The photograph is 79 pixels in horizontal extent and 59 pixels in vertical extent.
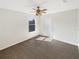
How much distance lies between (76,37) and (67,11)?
1.57 metres

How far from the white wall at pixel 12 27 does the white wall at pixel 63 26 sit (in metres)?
1.92

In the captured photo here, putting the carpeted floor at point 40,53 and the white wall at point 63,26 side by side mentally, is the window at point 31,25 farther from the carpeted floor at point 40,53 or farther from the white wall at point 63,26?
the carpeted floor at point 40,53

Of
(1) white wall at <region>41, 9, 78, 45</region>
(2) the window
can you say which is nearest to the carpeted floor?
(1) white wall at <region>41, 9, 78, 45</region>

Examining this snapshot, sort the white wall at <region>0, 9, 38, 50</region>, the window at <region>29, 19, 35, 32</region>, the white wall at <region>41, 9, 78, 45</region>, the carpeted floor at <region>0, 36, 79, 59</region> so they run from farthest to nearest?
the window at <region>29, 19, 35, 32</region>, the white wall at <region>41, 9, 78, 45</region>, the white wall at <region>0, 9, 38, 50</region>, the carpeted floor at <region>0, 36, 79, 59</region>

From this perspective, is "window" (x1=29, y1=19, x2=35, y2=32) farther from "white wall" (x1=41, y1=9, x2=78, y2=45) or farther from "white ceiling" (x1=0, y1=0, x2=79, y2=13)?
"white ceiling" (x1=0, y1=0, x2=79, y2=13)

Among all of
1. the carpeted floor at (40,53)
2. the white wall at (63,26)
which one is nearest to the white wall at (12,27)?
the carpeted floor at (40,53)

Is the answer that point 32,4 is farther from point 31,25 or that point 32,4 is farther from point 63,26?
point 31,25

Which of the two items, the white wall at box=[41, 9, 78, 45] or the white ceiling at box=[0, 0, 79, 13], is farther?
the white wall at box=[41, 9, 78, 45]

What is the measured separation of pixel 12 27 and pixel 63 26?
3.07m

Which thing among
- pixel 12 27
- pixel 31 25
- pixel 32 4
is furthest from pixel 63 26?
pixel 12 27

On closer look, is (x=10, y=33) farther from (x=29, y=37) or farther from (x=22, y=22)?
(x=29, y=37)

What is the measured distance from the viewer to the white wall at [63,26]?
3.86 m

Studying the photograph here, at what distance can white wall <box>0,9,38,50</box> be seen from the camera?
3377mm

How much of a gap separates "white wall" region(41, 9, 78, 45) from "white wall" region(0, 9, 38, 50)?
6.29ft
